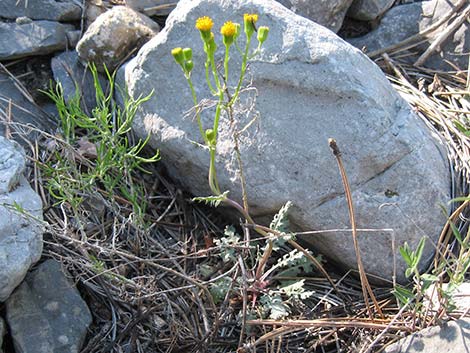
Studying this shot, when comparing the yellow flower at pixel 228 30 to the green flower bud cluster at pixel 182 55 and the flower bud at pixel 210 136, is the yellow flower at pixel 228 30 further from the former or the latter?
the flower bud at pixel 210 136

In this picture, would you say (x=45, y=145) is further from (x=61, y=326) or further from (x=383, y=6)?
(x=383, y=6)

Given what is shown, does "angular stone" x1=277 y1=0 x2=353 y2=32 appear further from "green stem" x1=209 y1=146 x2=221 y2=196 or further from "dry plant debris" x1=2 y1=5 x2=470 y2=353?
"green stem" x1=209 y1=146 x2=221 y2=196

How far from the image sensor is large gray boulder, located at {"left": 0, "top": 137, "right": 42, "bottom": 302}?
8.32ft

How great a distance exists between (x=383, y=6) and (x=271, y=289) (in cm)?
182

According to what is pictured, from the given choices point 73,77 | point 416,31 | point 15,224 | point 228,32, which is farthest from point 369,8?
point 15,224

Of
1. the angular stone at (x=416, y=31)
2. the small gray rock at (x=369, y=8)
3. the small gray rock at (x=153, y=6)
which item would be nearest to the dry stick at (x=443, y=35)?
the angular stone at (x=416, y=31)

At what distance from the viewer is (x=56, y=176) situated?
2887 mm

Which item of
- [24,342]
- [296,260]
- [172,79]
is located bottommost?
[24,342]

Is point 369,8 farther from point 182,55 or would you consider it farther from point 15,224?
point 15,224

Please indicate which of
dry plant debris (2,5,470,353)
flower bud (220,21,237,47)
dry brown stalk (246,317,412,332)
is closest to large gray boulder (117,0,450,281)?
dry plant debris (2,5,470,353)

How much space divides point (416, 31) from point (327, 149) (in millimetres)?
1343

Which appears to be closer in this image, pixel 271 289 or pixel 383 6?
pixel 271 289

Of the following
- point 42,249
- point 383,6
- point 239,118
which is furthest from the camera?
point 383,6

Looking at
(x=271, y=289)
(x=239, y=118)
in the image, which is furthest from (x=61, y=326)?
(x=239, y=118)
